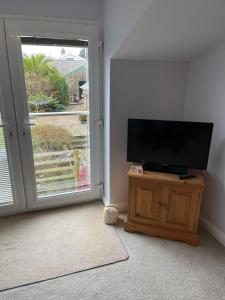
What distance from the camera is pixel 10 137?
2154mm

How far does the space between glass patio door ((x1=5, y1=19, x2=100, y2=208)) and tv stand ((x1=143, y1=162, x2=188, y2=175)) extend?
27.4 inches

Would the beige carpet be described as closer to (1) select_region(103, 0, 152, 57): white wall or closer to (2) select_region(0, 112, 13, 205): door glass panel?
(2) select_region(0, 112, 13, 205): door glass panel

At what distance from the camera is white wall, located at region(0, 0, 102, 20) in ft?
6.14

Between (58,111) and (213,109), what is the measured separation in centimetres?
158

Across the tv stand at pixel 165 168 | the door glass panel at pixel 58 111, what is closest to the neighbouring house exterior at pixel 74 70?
the door glass panel at pixel 58 111

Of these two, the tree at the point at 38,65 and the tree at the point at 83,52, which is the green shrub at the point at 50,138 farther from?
the tree at the point at 83,52

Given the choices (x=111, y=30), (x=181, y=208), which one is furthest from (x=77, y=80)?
(x=181, y=208)

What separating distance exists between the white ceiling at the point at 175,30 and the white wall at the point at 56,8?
0.59m

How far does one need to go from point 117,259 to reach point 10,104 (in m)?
1.79

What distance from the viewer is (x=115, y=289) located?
1499 mm

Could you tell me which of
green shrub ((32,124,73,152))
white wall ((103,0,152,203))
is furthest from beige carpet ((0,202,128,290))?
green shrub ((32,124,73,152))

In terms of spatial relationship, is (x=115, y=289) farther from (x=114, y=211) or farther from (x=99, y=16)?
(x=99, y=16)

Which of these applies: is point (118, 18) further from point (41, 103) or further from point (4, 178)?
point (4, 178)

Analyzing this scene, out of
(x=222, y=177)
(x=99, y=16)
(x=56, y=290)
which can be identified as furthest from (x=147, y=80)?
(x=56, y=290)
